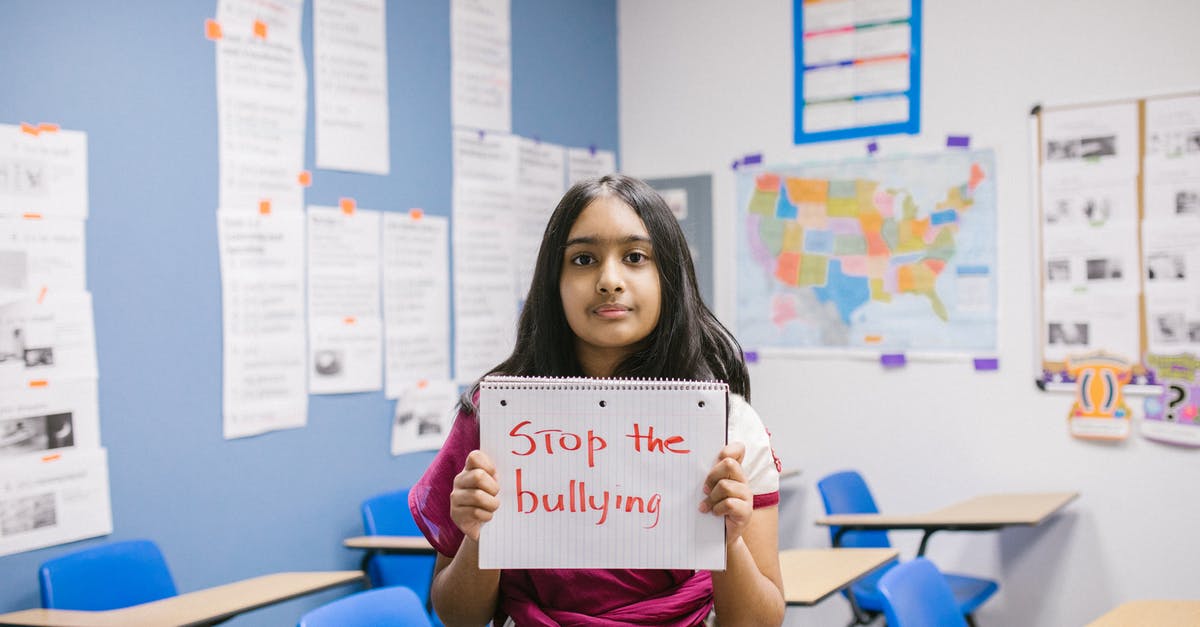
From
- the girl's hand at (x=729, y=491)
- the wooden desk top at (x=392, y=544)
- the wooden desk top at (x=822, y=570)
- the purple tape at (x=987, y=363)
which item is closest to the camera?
the girl's hand at (x=729, y=491)

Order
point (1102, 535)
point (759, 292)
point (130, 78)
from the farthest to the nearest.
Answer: point (759, 292) → point (1102, 535) → point (130, 78)

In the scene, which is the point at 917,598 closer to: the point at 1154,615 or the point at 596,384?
the point at 1154,615

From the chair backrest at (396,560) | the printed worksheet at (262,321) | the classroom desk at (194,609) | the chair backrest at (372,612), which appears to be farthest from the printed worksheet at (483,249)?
the chair backrest at (372,612)

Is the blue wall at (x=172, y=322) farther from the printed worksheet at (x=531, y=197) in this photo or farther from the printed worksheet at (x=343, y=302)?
the printed worksheet at (x=531, y=197)

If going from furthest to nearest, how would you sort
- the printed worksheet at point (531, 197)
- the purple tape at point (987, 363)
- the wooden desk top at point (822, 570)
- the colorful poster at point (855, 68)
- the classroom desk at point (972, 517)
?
the printed worksheet at point (531, 197) < the colorful poster at point (855, 68) < the purple tape at point (987, 363) < the classroom desk at point (972, 517) < the wooden desk top at point (822, 570)

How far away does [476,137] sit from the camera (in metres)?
3.72

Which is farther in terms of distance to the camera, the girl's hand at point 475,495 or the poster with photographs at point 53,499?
the poster with photographs at point 53,499

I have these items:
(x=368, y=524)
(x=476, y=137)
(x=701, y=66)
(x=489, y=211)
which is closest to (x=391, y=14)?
(x=476, y=137)

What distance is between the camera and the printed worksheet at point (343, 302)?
3.12 meters

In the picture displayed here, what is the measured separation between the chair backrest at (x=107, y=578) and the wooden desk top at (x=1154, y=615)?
212 cm

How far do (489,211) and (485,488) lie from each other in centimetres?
277

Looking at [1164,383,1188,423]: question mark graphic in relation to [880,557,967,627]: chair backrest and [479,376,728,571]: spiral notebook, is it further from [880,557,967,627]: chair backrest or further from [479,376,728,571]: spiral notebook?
[479,376,728,571]: spiral notebook

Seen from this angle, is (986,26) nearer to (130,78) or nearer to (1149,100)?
(1149,100)

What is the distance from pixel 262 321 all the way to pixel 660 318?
2026 mm
